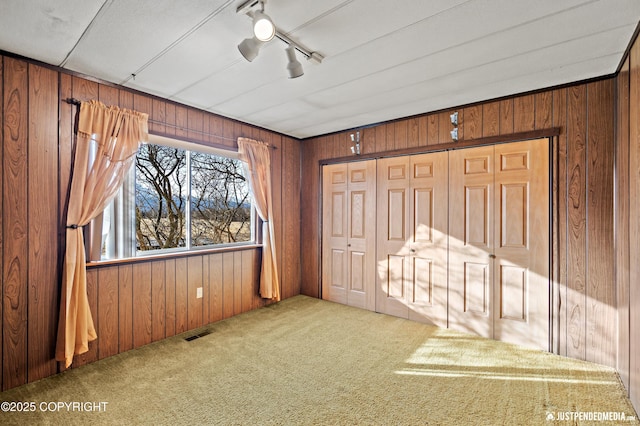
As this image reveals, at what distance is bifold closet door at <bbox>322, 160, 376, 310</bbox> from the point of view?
4125 millimetres

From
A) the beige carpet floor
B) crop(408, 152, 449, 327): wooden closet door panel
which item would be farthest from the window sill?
crop(408, 152, 449, 327): wooden closet door panel

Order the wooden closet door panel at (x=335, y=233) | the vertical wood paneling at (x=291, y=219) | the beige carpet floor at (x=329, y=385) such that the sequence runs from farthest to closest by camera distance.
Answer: the vertical wood paneling at (x=291, y=219) → the wooden closet door panel at (x=335, y=233) → the beige carpet floor at (x=329, y=385)

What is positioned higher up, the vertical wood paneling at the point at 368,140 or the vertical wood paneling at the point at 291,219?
the vertical wood paneling at the point at 368,140

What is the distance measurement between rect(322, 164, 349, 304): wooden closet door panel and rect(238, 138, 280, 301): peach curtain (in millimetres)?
793

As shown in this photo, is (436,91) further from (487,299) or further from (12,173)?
(12,173)

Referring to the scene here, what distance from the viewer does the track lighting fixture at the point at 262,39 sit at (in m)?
1.67

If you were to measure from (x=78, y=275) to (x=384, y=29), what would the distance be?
300 centimetres

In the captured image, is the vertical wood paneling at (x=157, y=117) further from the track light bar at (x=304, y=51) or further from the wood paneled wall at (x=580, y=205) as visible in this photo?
the wood paneled wall at (x=580, y=205)

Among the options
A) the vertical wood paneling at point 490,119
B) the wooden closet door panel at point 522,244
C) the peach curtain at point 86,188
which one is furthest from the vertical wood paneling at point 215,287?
the vertical wood paneling at point 490,119

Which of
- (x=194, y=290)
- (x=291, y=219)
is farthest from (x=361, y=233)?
(x=194, y=290)

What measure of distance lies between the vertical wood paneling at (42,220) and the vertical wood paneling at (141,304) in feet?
1.95

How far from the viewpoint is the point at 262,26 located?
5.51 ft

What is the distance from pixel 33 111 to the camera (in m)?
2.38

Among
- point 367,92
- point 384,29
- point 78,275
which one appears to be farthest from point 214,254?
point 384,29
